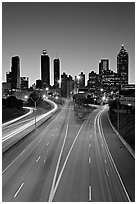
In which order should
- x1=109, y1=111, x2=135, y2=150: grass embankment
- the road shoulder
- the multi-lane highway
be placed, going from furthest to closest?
x1=109, y1=111, x2=135, y2=150: grass embankment < the road shoulder < the multi-lane highway

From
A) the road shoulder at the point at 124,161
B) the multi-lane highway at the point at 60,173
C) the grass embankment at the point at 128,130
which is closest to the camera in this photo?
the multi-lane highway at the point at 60,173

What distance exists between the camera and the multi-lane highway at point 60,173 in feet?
52.9

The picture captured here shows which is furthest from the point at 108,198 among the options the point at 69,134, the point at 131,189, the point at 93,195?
the point at 69,134

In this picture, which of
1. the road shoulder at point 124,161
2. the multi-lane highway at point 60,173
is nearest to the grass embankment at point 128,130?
the road shoulder at point 124,161

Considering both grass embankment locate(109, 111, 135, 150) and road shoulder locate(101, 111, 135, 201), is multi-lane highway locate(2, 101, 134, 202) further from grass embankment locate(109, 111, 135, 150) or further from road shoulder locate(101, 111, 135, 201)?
grass embankment locate(109, 111, 135, 150)

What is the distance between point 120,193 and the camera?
1645 cm

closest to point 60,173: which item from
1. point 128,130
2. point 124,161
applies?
point 124,161

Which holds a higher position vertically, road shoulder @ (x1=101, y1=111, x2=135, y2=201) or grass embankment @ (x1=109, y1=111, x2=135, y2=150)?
grass embankment @ (x1=109, y1=111, x2=135, y2=150)

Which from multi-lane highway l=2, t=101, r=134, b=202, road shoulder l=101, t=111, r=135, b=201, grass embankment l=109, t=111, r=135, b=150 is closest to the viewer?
multi-lane highway l=2, t=101, r=134, b=202

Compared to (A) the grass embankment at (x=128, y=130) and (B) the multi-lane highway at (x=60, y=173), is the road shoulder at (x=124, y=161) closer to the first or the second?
(B) the multi-lane highway at (x=60, y=173)

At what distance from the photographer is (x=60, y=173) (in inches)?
814

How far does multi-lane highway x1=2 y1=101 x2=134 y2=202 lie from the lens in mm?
16109

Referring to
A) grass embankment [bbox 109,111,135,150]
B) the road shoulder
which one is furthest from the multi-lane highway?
grass embankment [bbox 109,111,135,150]

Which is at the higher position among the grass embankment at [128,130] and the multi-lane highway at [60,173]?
the grass embankment at [128,130]
